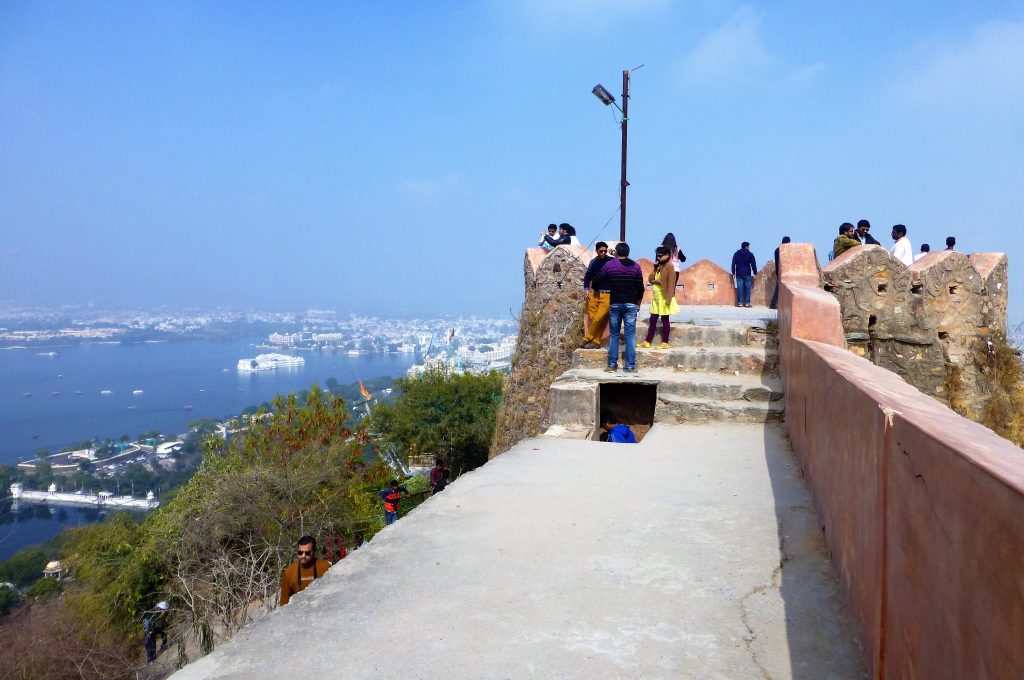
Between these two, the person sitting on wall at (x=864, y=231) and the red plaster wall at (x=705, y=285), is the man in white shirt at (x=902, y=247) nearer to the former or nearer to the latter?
the person sitting on wall at (x=864, y=231)

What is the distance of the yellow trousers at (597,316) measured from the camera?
8.55m

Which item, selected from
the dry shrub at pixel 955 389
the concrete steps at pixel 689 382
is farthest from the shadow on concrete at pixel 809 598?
the dry shrub at pixel 955 389

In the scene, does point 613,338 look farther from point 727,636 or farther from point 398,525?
point 727,636

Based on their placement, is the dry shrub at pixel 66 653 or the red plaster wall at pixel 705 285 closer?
the dry shrub at pixel 66 653

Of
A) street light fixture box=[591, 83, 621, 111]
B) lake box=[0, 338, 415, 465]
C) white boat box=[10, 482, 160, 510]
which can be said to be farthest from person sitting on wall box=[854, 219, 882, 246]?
lake box=[0, 338, 415, 465]

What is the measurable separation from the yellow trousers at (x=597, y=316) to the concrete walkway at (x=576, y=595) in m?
4.50

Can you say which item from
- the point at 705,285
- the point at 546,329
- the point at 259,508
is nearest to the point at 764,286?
the point at 705,285

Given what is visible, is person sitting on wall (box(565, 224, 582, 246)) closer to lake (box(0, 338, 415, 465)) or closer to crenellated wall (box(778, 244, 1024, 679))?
crenellated wall (box(778, 244, 1024, 679))

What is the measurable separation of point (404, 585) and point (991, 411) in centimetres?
1005

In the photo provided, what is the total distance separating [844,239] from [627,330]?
5.49 meters

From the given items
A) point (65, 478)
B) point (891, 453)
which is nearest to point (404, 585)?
point (891, 453)

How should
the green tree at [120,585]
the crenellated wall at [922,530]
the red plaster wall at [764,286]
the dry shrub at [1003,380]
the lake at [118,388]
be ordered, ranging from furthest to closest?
1. the lake at [118,388]
2. the red plaster wall at [764,286]
3. the green tree at [120,585]
4. the dry shrub at [1003,380]
5. the crenellated wall at [922,530]

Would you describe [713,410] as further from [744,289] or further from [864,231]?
[744,289]

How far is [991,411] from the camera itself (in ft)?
30.8
